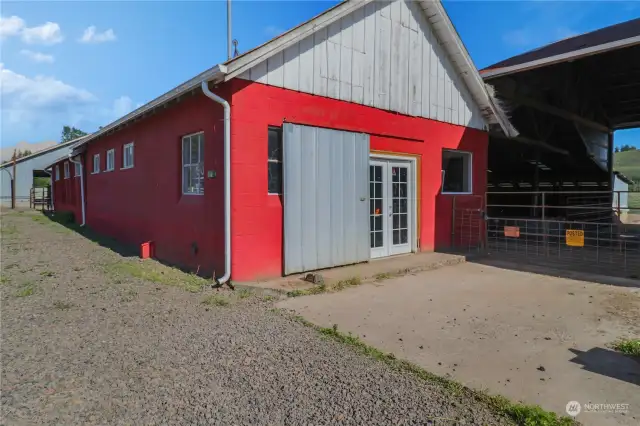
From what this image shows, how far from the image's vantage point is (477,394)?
3074mm

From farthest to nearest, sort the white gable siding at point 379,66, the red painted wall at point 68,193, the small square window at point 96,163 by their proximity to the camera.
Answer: the red painted wall at point 68,193 < the small square window at point 96,163 < the white gable siding at point 379,66

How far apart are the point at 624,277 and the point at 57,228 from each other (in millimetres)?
19380

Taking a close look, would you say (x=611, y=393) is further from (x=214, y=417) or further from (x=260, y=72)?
(x=260, y=72)

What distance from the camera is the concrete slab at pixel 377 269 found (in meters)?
6.55

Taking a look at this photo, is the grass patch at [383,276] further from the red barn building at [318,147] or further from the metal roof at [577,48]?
the metal roof at [577,48]

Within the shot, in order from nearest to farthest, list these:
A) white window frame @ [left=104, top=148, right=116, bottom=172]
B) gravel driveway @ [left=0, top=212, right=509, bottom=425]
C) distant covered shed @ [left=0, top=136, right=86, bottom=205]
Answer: gravel driveway @ [left=0, top=212, right=509, bottom=425]
white window frame @ [left=104, top=148, right=116, bottom=172]
distant covered shed @ [left=0, top=136, right=86, bottom=205]

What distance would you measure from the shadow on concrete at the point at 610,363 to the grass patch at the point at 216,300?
4236 millimetres

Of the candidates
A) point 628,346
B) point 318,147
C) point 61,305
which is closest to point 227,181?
point 318,147

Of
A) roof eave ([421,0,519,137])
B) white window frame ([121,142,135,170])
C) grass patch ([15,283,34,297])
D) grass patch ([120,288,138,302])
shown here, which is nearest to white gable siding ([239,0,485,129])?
roof eave ([421,0,519,137])

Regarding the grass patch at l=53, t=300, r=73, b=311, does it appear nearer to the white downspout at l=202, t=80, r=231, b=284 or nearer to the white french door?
the white downspout at l=202, t=80, r=231, b=284

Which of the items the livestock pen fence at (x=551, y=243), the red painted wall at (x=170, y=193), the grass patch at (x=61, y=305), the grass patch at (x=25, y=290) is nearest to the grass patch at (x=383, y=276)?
the red painted wall at (x=170, y=193)

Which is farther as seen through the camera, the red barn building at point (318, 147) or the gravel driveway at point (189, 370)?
the red barn building at point (318, 147)

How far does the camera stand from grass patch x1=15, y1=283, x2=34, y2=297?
→ 20.4 feet

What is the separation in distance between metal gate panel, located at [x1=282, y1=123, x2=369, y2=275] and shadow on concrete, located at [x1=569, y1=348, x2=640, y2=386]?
4.37 meters
